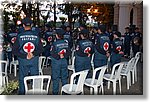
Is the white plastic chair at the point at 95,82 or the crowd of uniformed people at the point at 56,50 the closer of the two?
the white plastic chair at the point at 95,82

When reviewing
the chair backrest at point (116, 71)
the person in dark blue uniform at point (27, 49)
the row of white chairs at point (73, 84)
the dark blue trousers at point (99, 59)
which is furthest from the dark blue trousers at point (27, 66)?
the dark blue trousers at point (99, 59)

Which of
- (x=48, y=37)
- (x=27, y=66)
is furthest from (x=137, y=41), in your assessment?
(x=48, y=37)

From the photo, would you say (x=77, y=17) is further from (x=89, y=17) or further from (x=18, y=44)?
(x=18, y=44)

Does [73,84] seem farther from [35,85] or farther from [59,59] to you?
[59,59]

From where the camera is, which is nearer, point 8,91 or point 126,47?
point 8,91

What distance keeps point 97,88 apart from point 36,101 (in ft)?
4.42

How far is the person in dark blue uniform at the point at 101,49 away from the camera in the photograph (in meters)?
6.75

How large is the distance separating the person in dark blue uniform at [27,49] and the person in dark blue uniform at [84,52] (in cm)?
102

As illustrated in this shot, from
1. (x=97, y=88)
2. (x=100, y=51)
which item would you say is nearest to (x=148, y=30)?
(x=97, y=88)

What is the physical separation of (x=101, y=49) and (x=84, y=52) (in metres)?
0.51

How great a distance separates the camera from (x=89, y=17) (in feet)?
30.9

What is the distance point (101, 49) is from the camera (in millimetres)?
6789

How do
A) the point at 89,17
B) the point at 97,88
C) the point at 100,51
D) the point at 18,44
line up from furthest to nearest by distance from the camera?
the point at 89,17 < the point at 100,51 < the point at 18,44 < the point at 97,88

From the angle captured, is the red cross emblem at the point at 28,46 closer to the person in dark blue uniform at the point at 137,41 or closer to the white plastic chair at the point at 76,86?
the white plastic chair at the point at 76,86
